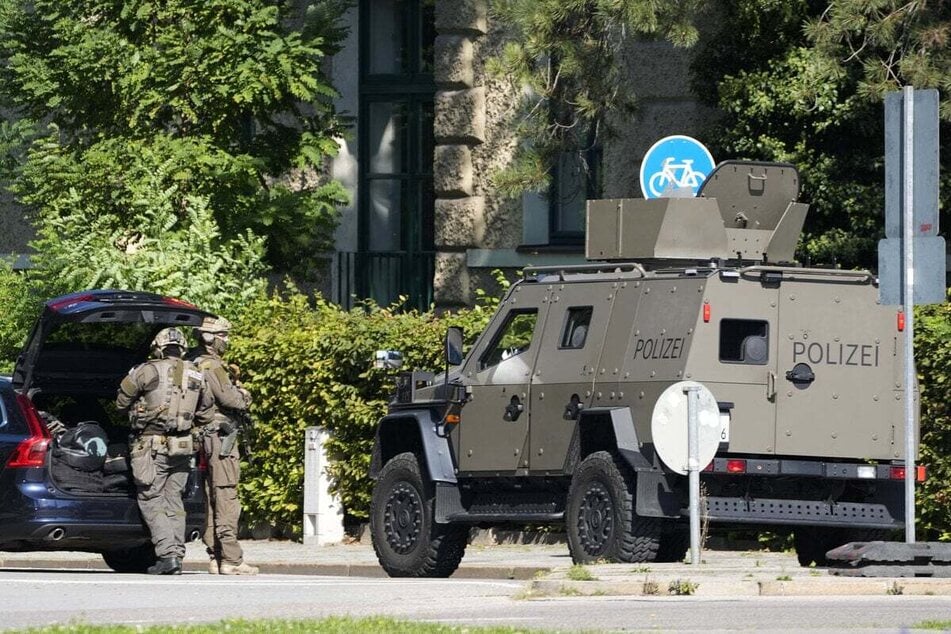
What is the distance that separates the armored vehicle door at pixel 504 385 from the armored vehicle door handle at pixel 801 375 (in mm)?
1883

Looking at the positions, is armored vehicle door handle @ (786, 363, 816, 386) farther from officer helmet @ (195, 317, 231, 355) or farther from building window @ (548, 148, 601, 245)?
building window @ (548, 148, 601, 245)

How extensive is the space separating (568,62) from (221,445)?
22.6 ft

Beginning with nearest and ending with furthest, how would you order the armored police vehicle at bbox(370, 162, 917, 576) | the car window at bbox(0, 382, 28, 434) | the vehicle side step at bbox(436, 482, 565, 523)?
1. the armored police vehicle at bbox(370, 162, 917, 576)
2. the vehicle side step at bbox(436, 482, 565, 523)
3. the car window at bbox(0, 382, 28, 434)

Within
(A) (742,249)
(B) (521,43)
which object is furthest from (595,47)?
(A) (742,249)

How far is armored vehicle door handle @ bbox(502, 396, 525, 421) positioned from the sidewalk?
1.09 m

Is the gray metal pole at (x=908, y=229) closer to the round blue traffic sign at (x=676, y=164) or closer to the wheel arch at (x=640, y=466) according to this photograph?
the wheel arch at (x=640, y=466)

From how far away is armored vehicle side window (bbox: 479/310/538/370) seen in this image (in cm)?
1576

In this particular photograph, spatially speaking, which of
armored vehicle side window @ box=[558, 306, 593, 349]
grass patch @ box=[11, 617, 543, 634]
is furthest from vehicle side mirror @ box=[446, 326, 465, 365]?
grass patch @ box=[11, 617, 543, 634]

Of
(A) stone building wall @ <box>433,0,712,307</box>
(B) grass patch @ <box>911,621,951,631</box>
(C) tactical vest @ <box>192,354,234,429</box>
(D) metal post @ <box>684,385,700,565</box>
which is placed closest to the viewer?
(B) grass patch @ <box>911,621,951,631</box>

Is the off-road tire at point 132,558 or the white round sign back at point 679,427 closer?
the white round sign back at point 679,427

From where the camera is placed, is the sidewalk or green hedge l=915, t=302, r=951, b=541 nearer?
the sidewalk

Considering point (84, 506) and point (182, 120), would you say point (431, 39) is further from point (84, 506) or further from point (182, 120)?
point (84, 506)

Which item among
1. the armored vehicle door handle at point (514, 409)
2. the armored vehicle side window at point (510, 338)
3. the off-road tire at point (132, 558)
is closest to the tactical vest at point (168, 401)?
the off-road tire at point (132, 558)

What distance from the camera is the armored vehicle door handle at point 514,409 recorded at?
50.9 feet
